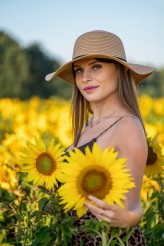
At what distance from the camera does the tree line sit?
33281 millimetres

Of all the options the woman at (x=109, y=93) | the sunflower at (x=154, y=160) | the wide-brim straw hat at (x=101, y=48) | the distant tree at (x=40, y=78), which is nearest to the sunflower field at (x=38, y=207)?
the sunflower at (x=154, y=160)

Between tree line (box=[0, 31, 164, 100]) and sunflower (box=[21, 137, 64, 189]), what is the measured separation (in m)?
28.5

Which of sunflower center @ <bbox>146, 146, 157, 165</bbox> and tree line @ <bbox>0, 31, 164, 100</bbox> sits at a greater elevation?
sunflower center @ <bbox>146, 146, 157, 165</bbox>

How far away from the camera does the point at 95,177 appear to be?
1.61m

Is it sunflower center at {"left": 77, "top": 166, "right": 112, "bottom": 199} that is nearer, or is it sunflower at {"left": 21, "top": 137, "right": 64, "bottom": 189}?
sunflower center at {"left": 77, "top": 166, "right": 112, "bottom": 199}

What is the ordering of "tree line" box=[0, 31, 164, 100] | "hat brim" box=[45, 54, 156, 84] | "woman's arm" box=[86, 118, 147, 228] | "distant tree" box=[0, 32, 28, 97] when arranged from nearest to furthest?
"woman's arm" box=[86, 118, 147, 228], "hat brim" box=[45, 54, 156, 84], "distant tree" box=[0, 32, 28, 97], "tree line" box=[0, 31, 164, 100]

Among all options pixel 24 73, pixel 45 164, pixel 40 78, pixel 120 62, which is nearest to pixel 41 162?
pixel 45 164

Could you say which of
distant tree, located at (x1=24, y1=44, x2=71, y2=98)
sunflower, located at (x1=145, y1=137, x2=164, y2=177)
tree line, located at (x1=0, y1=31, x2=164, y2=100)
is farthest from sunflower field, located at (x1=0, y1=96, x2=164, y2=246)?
distant tree, located at (x1=24, y1=44, x2=71, y2=98)

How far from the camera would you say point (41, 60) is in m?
41.3

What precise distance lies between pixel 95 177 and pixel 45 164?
40 cm

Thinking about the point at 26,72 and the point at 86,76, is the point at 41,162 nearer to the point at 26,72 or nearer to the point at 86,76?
the point at 86,76

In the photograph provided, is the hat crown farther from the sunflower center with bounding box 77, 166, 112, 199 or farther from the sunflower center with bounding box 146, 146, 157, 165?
the sunflower center with bounding box 77, 166, 112, 199

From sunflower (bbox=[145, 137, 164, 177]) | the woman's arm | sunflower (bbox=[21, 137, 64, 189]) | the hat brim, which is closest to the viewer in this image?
the woman's arm

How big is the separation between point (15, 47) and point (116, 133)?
36355 mm
